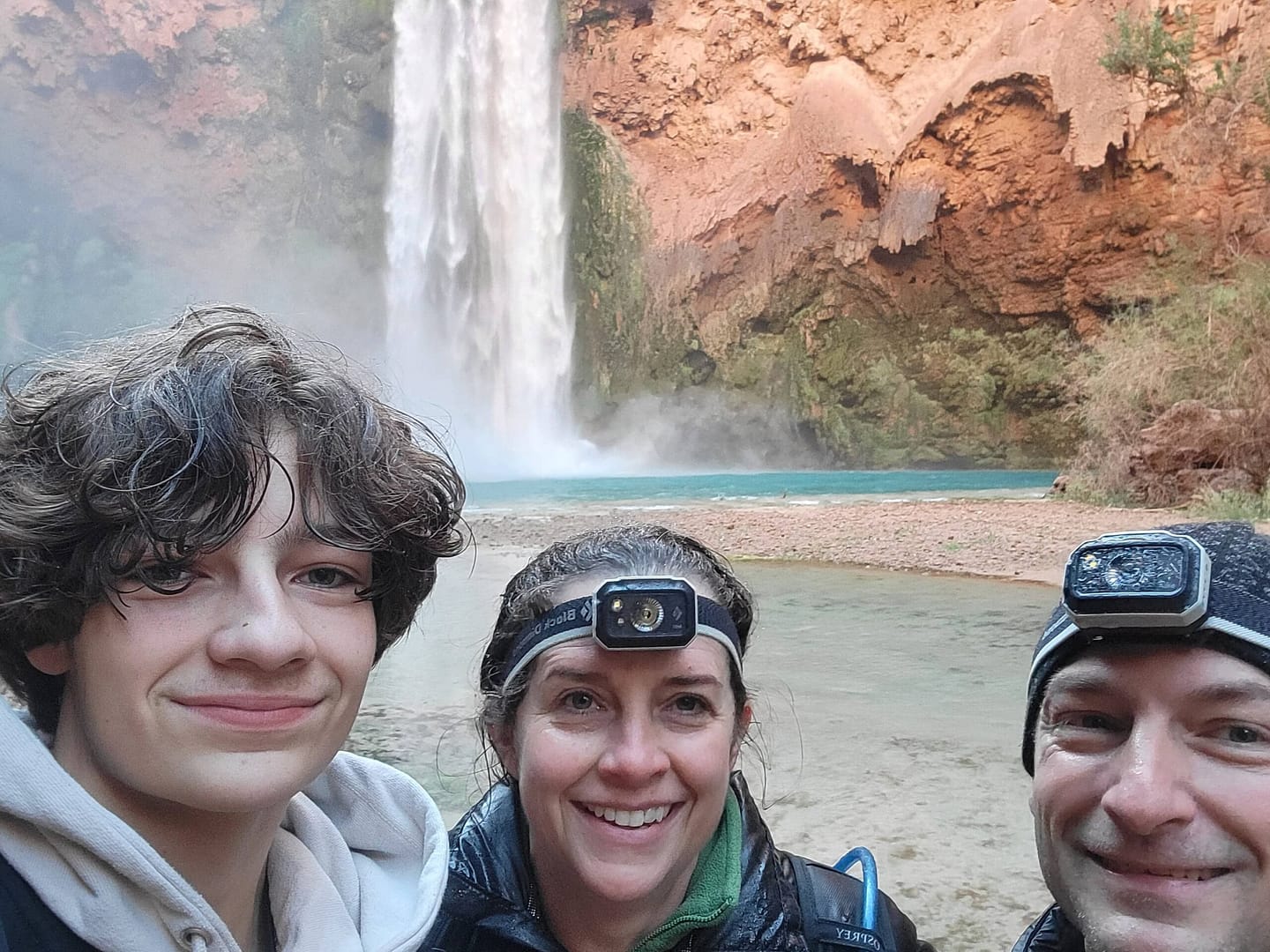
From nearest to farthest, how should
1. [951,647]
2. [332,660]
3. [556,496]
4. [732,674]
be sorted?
[332,660] < [732,674] < [951,647] < [556,496]

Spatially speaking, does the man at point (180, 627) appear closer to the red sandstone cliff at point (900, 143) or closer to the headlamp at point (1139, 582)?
the headlamp at point (1139, 582)

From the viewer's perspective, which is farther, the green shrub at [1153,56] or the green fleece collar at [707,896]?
the green shrub at [1153,56]

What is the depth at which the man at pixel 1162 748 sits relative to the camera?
3.29 ft

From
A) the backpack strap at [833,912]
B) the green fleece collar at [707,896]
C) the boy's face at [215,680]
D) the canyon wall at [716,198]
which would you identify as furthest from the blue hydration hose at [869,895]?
the canyon wall at [716,198]

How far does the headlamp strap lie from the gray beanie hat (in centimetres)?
46

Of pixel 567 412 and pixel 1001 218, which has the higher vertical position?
pixel 1001 218

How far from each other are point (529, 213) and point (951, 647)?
80.6ft

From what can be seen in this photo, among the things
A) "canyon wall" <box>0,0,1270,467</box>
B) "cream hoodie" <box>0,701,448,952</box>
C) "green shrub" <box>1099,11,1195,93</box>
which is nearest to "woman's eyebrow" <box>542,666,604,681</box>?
"cream hoodie" <box>0,701,448,952</box>

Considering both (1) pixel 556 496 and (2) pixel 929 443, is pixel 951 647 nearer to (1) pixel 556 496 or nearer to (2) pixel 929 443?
(1) pixel 556 496

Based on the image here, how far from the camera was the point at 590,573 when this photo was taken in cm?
156

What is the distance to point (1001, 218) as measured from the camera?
29344 millimetres

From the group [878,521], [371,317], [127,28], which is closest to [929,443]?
[371,317]

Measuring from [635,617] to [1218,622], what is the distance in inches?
28.2

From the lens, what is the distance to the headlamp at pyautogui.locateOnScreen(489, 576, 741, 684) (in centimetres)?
139
